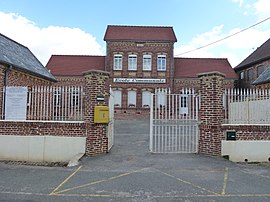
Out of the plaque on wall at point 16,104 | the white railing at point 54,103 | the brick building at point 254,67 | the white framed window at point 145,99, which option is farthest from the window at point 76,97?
the brick building at point 254,67

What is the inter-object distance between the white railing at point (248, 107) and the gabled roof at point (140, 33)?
874 inches

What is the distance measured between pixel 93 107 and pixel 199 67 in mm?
26746

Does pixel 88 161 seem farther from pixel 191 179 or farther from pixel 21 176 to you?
pixel 191 179

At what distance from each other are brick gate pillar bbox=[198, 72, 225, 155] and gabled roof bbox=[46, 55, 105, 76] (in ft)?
79.6

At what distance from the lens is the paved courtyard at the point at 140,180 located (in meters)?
5.20

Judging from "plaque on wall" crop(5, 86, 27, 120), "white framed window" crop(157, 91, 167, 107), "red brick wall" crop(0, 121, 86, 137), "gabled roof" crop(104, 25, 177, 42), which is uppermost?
"gabled roof" crop(104, 25, 177, 42)

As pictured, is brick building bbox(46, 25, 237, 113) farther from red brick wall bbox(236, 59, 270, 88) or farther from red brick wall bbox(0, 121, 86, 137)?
red brick wall bbox(0, 121, 86, 137)

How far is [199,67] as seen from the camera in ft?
108

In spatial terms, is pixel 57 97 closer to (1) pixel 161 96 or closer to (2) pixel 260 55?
(1) pixel 161 96

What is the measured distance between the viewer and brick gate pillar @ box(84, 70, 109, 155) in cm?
861

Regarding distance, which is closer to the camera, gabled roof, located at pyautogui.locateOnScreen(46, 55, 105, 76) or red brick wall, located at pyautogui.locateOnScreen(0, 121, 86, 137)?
red brick wall, located at pyautogui.locateOnScreen(0, 121, 86, 137)

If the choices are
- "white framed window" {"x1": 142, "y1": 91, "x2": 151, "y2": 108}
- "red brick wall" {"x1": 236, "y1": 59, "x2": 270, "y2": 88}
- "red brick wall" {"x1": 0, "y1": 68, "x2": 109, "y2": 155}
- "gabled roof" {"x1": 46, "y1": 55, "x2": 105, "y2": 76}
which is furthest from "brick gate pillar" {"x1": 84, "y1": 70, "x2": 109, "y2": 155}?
"red brick wall" {"x1": 236, "y1": 59, "x2": 270, "y2": 88}

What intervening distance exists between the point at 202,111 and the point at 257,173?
2.74 meters

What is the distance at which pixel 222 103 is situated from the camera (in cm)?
891
